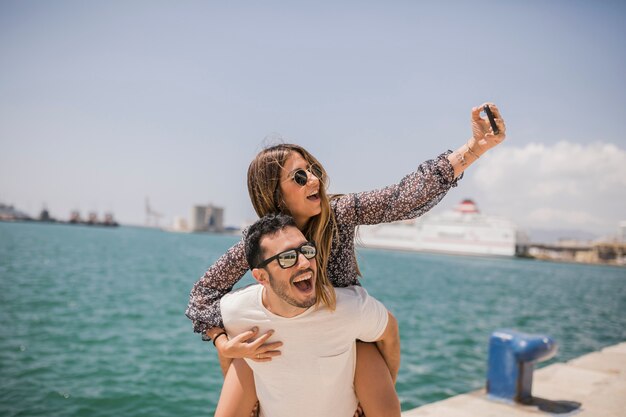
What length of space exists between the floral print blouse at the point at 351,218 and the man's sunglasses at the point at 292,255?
0.24m

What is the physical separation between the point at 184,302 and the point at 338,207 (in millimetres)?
14735

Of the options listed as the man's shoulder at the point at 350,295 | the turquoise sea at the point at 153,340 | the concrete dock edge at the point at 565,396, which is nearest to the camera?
the man's shoulder at the point at 350,295

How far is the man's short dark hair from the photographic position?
1.80 metres

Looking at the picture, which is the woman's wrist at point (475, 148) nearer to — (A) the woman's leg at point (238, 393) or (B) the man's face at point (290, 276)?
(B) the man's face at point (290, 276)

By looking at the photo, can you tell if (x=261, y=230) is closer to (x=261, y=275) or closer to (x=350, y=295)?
(x=261, y=275)

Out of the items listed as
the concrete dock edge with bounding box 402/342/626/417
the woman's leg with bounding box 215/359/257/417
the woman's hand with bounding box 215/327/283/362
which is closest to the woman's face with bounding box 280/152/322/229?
the woman's hand with bounding box 215/327/283/362

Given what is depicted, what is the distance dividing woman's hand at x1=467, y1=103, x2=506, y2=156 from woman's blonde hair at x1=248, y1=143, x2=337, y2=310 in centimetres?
60

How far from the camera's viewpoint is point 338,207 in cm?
193

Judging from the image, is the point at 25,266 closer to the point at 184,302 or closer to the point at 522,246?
the point at 184,302

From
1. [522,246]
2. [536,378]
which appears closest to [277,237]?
[536,378]

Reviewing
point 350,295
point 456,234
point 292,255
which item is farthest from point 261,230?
point 456,234

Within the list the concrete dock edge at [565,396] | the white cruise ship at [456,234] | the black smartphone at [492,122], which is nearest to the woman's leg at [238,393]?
the black smartphone at [492,122]

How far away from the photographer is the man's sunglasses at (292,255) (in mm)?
1729

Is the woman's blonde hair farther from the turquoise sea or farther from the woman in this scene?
the turquoise sea
